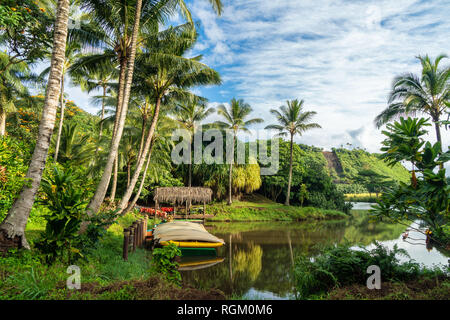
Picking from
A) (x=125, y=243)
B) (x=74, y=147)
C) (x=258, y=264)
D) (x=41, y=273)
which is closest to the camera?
(x=41, y=273)

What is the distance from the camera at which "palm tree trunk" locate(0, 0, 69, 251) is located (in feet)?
16.7

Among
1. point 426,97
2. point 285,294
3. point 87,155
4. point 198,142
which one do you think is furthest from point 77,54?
point 426,97

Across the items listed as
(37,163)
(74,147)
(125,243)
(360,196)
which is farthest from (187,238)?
(360,196)

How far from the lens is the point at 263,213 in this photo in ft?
82.8

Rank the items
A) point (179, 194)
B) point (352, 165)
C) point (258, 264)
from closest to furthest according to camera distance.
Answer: point (258, 264) < point (179, 194) < point (352, 165)

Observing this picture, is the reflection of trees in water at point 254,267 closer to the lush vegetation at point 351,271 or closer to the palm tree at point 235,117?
the lush vegetation at point 351,271

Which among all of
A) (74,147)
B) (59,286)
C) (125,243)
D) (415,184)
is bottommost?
(125,243)

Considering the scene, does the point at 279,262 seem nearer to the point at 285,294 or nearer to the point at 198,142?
the point at 285,294

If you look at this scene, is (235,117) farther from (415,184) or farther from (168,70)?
(415,184)

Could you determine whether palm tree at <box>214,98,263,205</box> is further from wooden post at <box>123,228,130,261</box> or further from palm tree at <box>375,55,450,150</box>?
wooden post at <box>123,228,130,261</box>

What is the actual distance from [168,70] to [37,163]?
8856 millimetres

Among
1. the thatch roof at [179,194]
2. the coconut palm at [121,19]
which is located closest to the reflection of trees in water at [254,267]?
the coconut palm at [121,19]

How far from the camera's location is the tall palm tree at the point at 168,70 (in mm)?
11883
